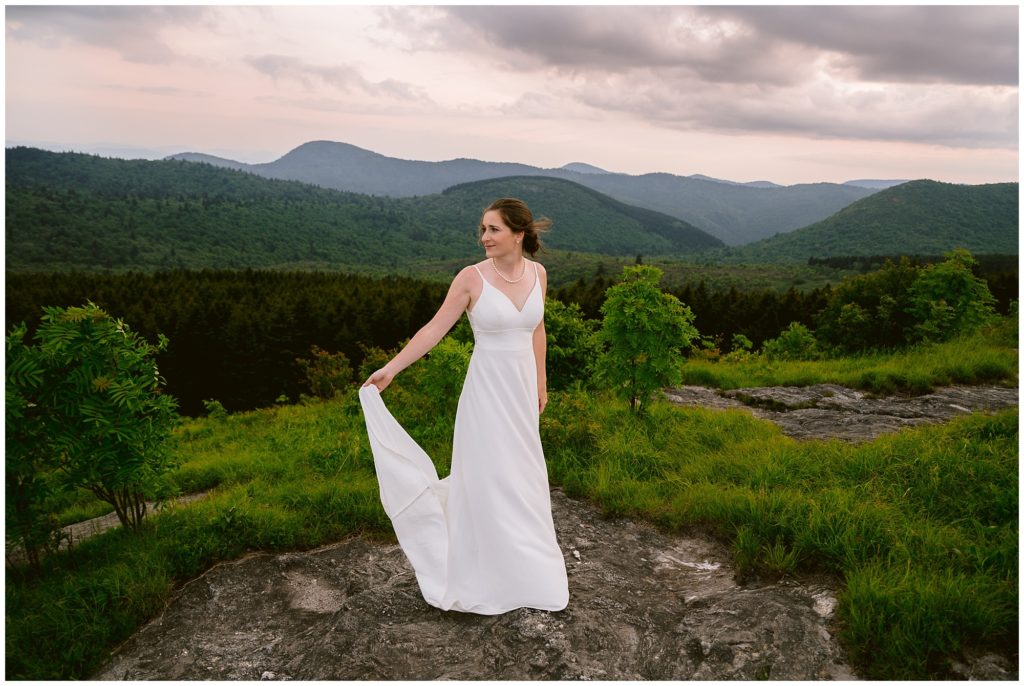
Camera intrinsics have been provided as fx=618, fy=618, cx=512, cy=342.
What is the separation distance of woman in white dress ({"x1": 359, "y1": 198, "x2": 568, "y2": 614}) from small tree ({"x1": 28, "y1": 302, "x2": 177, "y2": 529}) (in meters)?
1.89

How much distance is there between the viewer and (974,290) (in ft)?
43.0

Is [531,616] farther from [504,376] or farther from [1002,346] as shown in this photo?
[1002,346]

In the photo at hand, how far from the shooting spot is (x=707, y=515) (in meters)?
5.29

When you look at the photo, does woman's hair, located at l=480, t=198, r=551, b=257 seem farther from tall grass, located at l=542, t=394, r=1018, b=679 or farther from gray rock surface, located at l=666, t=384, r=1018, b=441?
gray rock surface, located at l=666, t=384, r=1018, b=441

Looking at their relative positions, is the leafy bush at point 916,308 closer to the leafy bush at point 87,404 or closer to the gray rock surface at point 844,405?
the gray rock surface at point 844,405

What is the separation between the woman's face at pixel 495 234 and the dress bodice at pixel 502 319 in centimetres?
19

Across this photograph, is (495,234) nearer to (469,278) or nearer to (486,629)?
(469,278)

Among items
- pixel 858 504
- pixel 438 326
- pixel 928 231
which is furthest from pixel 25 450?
pixel 928 231

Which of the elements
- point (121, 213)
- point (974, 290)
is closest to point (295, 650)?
point (974, 290)

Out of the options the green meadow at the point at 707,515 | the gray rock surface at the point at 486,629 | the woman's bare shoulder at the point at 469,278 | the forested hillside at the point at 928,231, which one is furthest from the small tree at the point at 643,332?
the forested hillside at the point at 928,231

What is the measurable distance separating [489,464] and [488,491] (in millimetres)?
192

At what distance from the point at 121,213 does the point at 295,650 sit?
665ft

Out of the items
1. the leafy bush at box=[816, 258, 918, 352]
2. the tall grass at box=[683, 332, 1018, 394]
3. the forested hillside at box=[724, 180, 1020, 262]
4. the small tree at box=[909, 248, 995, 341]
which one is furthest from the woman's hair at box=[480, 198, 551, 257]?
the forested hillside at box=[724, 180, 1020, 262]

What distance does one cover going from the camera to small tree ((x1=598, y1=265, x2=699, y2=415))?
293 inches
